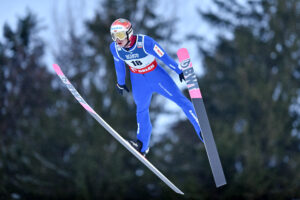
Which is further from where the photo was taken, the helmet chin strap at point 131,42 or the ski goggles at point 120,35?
the helmet chin strap at point 131,42

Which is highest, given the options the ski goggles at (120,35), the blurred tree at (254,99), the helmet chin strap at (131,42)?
the ski goggles at (120,35)

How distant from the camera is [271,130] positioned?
13.3 metres

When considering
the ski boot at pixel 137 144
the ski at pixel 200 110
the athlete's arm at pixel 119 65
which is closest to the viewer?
the ski at pixel 200 110

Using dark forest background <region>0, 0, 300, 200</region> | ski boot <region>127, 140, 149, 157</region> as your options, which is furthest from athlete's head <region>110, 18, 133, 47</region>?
dark forest background <region>0, 0, 300, 200</region>

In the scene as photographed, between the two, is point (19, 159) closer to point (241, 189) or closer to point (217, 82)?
point (241, 189)

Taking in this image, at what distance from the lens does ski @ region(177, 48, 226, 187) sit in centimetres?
388

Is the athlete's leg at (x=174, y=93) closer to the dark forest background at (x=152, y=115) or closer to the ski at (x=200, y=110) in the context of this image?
the ski at (x=200, y=110)

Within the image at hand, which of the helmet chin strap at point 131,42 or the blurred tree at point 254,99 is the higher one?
the helmet chin strap at point 131,42

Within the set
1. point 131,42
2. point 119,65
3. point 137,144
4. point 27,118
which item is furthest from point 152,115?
point 131,42

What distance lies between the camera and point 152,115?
13.5 m

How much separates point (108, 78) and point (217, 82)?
5.75 meters

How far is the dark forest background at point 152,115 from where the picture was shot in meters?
11.4

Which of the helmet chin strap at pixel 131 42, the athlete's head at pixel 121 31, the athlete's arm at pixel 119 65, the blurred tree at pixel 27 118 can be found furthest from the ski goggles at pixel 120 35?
the blurred tree at pixel 27 118

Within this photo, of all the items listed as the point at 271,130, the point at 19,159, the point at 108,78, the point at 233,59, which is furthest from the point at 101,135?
the point at 233,59
